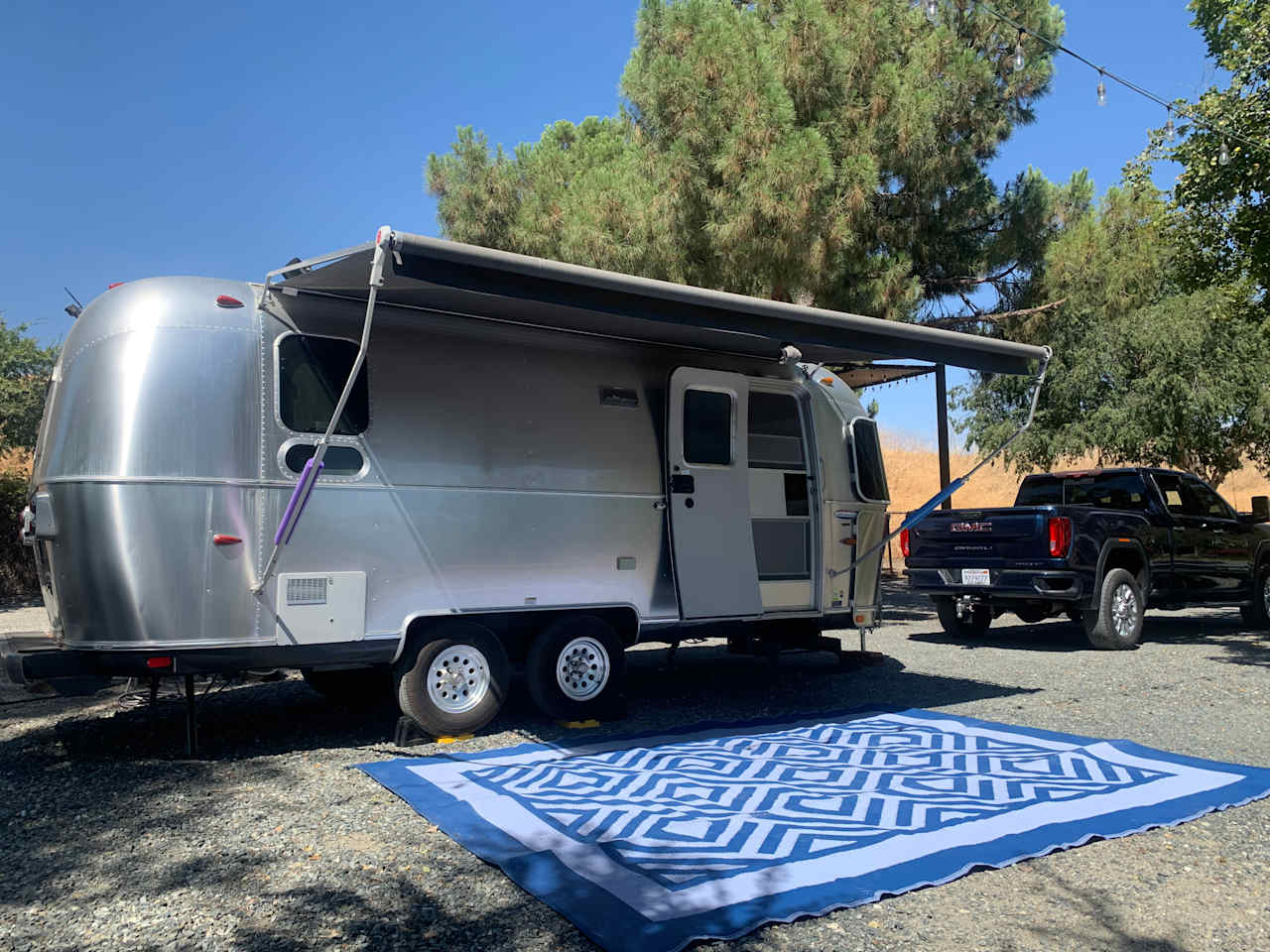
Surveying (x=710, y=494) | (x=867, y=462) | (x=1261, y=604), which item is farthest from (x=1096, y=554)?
(x=710, y=494)

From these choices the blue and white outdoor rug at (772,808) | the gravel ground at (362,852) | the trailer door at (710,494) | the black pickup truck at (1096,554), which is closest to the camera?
the gravel ground at (362,852)

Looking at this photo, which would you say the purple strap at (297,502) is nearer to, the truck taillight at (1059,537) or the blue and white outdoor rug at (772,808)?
the blue and white outdoor rug at (772,808)

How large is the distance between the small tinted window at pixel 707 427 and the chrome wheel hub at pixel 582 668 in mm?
1521

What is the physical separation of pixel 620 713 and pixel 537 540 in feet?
4.56

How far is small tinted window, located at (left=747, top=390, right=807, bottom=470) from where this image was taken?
8109 mm

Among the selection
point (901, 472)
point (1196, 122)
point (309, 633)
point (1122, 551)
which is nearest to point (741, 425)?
point (309, 633)

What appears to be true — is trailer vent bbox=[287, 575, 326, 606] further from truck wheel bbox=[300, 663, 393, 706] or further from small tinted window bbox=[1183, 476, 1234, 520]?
small tinted window bbox=[1183, 476, 1234, 520]

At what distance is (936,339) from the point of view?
720 centimetres

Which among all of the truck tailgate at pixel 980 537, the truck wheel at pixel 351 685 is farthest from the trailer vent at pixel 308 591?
the truck tailgate at pixel 980 537

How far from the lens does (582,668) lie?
284 inches

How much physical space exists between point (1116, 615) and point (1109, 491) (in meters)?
1.66

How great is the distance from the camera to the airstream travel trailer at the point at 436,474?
224 inches

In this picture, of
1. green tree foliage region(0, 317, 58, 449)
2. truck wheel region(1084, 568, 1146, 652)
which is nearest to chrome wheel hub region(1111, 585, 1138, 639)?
truck wheel region(1084, 568, 1146, 652)

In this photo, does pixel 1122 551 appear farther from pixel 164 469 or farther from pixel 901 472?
pixel 901 472
